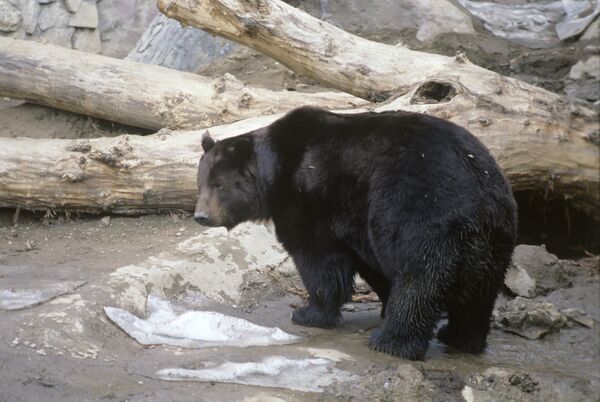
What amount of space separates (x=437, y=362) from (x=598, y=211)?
3139 millimetres

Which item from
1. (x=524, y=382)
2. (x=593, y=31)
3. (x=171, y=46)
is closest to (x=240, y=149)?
(x=524, y=382)

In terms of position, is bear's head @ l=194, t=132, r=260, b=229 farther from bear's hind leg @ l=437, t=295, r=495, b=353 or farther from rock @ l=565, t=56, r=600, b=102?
rock @ l=565, t=56, r=600, b=102

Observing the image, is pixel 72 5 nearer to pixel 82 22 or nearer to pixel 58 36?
pixel 82 22

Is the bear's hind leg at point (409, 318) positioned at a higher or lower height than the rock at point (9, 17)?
lower

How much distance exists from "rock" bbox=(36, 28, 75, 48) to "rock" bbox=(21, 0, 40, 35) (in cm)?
17

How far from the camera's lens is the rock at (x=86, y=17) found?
11.2 metres

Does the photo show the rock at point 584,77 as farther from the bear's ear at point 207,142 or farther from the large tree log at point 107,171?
the bear's ear at point 207,142

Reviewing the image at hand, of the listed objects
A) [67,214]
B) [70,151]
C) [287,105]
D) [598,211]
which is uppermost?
[598,211]

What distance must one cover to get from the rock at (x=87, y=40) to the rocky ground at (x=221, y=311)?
13.3ft

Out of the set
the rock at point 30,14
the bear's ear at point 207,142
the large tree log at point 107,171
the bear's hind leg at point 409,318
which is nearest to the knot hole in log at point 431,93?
the large tree log at point 107,171

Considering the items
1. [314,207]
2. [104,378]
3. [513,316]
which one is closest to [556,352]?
[513,316]

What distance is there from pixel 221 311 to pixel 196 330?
75 centimetres

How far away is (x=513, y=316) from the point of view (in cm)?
631

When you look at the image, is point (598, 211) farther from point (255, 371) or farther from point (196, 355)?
point (196, 355)
